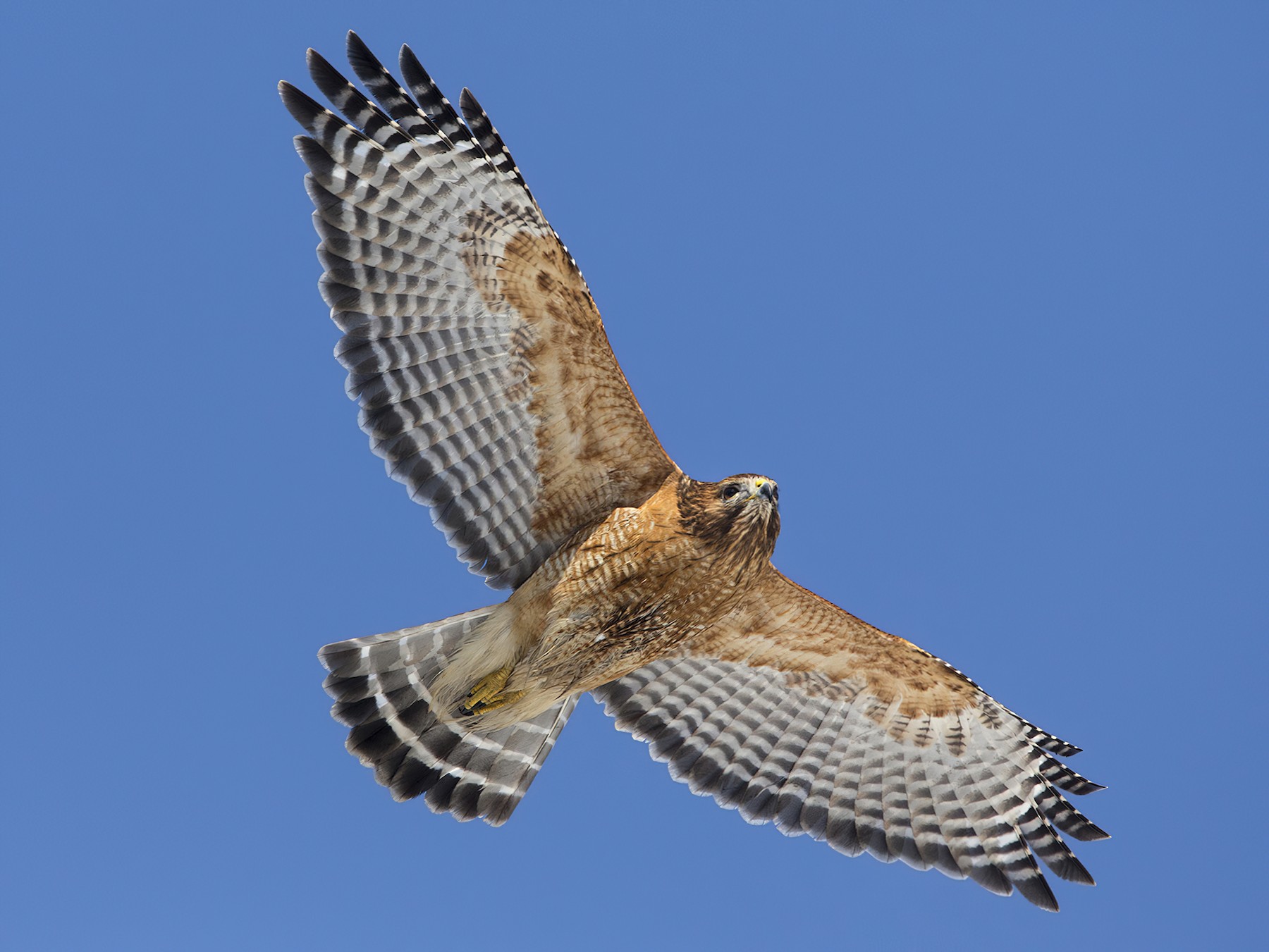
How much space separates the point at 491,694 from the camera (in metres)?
8.04

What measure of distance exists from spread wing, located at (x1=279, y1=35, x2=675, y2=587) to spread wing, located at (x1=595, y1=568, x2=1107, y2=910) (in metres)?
1.67

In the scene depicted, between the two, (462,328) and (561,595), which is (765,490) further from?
(462,328)

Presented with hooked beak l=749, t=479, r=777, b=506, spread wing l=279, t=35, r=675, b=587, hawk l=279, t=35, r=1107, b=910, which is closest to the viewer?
spread wing l=279, t=35, r=675, b=587

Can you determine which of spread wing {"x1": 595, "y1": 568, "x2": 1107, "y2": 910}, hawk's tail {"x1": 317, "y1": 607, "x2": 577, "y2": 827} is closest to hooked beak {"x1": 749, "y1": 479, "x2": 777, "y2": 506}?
spread wing {"x1": 595, "y1": 568, "x2": 1107, "y2": 910}

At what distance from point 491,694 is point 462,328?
2325 mm

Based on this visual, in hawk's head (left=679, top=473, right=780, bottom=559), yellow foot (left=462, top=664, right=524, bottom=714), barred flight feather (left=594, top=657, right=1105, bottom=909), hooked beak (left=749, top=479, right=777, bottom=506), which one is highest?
hooked beak (left=749, top=479, right=777, bottom=506)

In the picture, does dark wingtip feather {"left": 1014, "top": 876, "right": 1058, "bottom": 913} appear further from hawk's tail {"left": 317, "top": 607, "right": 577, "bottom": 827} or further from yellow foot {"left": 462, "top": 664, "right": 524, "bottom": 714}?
yellow foot {"left": 462, "top": 664, "right": 524, "bottom": 714}

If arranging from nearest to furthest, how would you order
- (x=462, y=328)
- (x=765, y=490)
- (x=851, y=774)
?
(x=462, y=328) < (x=765, y=490) < (x=851, y=774)

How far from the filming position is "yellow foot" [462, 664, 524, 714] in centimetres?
798

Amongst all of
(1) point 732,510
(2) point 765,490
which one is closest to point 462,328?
(1) point 732,510

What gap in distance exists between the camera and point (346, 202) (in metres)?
7.12

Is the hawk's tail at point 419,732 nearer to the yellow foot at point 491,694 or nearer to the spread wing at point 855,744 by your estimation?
the yellow foot at point 491,694

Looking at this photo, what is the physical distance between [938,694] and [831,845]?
133cm

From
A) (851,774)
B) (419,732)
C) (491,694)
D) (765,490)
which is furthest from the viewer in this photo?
(851,774)
